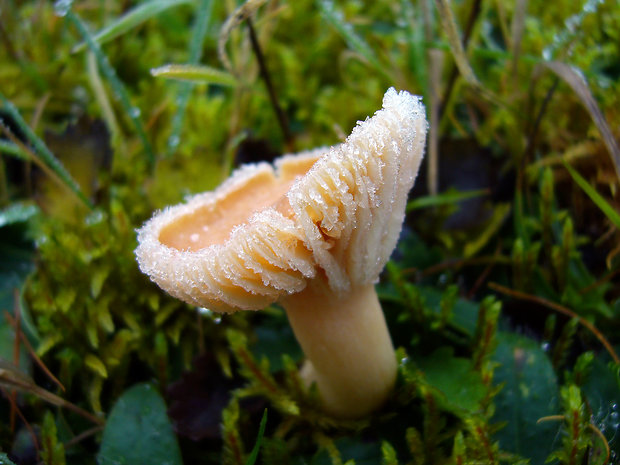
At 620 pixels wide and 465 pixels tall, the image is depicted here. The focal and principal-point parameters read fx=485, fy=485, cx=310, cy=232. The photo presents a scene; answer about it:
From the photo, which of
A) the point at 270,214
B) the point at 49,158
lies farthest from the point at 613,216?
the point at 49,158

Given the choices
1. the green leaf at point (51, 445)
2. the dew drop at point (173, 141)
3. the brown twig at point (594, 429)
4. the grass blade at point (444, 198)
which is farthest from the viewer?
the dew drop at point (173, 141)

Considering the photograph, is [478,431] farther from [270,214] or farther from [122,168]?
[122,168]

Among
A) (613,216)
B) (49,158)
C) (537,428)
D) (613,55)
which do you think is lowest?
(537,428)

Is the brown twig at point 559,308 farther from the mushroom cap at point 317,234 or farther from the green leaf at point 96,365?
the green leaf at point 96,365

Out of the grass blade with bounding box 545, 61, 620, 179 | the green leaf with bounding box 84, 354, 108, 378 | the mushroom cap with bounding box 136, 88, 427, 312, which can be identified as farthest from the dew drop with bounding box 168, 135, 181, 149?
the grass blade with bounding box 545, 61, 620, 179

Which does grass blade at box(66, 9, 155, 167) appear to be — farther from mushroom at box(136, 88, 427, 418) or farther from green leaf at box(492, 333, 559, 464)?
green leaf at box(492, 333, 559, 464)

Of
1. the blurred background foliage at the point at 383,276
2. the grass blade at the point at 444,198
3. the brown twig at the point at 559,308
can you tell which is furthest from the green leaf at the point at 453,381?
the grass blade at the point at 444,198
